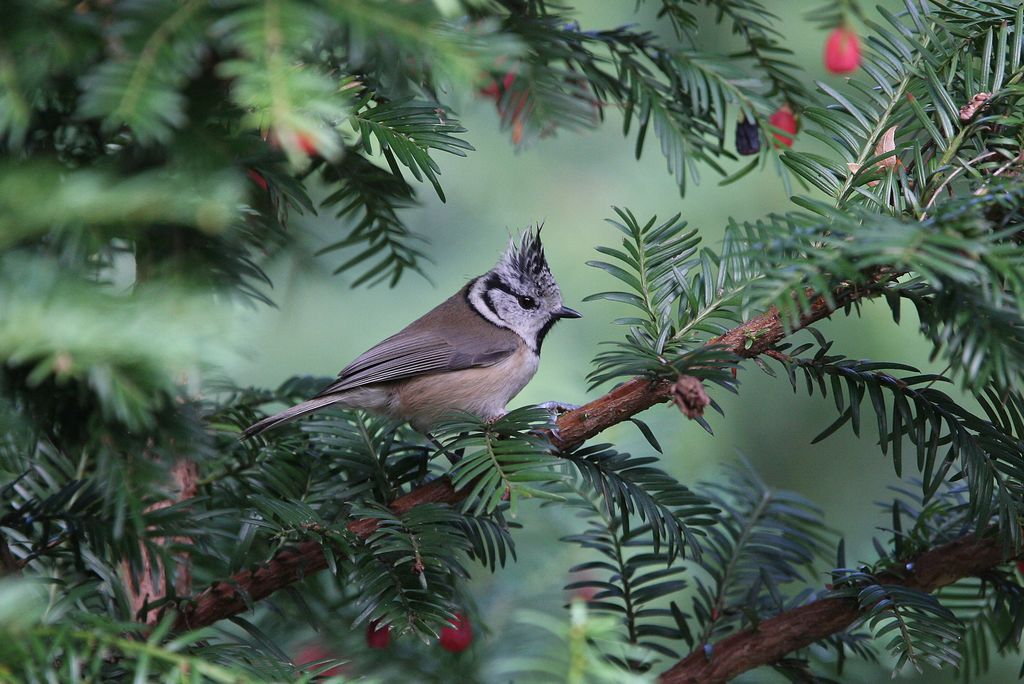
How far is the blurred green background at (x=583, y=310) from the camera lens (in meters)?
2.08

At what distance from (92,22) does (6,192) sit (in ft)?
0.54

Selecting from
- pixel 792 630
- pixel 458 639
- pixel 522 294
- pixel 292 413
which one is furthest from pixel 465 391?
pixel 792 630

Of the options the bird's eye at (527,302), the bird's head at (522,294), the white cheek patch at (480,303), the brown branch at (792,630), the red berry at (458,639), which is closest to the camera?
the brown branch at (792,630)

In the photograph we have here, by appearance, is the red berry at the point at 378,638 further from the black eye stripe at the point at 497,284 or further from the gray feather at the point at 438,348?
the black eye stripe at the point at 497,284

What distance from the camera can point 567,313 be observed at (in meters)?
2.60

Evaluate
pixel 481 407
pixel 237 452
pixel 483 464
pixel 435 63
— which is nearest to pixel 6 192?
pixel 435 63

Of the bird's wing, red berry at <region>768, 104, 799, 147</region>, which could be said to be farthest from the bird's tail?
red berry at <region>768, 104, 799, 147</region>

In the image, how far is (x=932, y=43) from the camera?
1288 mm

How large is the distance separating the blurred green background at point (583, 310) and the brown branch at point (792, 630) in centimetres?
60

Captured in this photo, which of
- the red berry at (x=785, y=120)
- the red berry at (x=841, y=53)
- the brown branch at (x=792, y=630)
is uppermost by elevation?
the red berry at (x=841, y=53)

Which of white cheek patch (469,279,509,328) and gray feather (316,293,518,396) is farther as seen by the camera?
white cheek patch (469,279,509,328)

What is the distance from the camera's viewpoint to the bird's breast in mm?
2525

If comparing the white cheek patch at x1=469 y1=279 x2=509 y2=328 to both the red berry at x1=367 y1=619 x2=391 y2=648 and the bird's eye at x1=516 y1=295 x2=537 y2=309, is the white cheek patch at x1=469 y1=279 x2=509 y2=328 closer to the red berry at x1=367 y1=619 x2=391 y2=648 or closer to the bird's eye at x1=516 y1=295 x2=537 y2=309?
the bird's eye at x1=516 y1=295 x2=537 y2=309

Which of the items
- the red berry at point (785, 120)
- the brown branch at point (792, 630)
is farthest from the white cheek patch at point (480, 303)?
the brown branch at point (792, 630)
